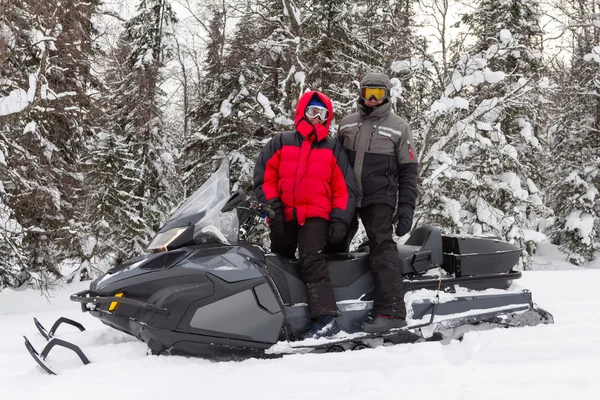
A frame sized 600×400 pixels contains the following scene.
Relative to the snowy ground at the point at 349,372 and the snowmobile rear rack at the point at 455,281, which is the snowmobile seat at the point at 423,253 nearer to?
the snowmobile rear rack at the point at 455,281

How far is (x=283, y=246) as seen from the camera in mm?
3695

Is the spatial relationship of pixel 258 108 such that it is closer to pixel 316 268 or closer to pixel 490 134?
pixel 490 134

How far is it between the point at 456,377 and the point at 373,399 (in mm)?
525

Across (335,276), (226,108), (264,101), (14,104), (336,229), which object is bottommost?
(335,276)

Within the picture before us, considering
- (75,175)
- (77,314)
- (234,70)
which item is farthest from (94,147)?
(77,314)

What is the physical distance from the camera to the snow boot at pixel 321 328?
323 cm

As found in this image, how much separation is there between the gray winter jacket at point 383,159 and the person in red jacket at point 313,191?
0.59 feet

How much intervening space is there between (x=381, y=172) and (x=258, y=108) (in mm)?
7144

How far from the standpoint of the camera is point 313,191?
10.9 ft

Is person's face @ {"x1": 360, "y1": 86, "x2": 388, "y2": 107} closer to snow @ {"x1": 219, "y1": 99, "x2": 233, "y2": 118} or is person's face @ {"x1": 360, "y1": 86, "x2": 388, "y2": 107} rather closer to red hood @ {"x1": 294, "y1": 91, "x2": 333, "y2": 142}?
red hood @ {"x1": 294, "y1": 91, "x2": 333, "y2": 142}

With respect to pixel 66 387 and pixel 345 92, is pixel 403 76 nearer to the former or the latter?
pixel 345 92

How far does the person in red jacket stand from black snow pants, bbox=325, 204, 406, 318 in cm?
24

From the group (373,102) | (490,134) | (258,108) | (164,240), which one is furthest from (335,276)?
(258,108)

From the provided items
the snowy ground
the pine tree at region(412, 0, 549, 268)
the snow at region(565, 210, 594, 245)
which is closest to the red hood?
the snowy ground
